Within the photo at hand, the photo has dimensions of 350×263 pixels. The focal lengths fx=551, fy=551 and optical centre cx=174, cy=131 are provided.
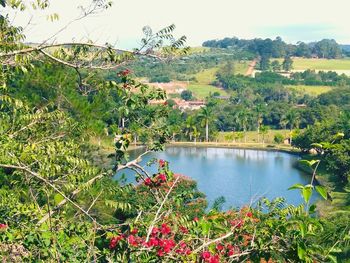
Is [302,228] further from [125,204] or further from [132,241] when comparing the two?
[125,204]

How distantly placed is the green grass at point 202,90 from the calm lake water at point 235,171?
1361 inches

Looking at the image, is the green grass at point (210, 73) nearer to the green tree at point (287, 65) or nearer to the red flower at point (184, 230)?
the green tree at point (287, 65)

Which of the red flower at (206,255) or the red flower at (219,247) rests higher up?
the red flower at (206,255)

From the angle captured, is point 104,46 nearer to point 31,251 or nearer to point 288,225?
point 31,251

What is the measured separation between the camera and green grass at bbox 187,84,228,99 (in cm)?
8347

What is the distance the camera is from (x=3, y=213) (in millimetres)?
3895

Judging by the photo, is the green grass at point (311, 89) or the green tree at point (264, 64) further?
the green tree at point (264, 64)

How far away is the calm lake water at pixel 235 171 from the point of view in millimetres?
28539

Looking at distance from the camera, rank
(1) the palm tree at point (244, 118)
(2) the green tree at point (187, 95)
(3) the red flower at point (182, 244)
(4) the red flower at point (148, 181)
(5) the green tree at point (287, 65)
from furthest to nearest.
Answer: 1. (5) the green tree at point (287, 65)
2. (2) the green tree at point (187, 95)
3. (1) the palm tree at point (244, 118)
4. (4) the red flower at point (148, 181)
5. (3) the red flower at point (182, 244)

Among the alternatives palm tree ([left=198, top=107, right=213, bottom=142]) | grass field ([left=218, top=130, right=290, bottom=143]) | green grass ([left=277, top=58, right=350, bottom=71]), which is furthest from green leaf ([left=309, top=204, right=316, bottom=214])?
green grass ([left=277, top=58, right=350, bottom=71])

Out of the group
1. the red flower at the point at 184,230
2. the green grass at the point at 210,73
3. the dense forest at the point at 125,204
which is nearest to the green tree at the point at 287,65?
the green grass at the point at 210,73

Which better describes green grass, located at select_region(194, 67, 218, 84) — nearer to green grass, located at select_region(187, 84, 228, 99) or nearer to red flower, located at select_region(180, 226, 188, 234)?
green grass, located at select_region(187, 84, 228, 99)

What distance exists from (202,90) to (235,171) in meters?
51.1

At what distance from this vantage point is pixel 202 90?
8725 centimetres
